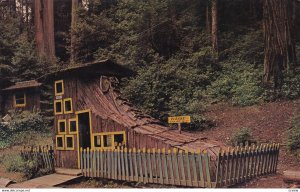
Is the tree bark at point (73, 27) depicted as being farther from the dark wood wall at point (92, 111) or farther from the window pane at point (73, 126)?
the window pane at point (73, 126)

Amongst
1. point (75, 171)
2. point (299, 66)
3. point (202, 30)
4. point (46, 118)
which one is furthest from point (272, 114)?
point (46, 118)

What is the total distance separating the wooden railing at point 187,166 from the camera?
7426 millimetres

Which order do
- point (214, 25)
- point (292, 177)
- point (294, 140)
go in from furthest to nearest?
point (214, 25), point (294, 140), point (292, 177)

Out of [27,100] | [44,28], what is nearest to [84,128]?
[44,28]

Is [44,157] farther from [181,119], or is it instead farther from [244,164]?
[244,164]

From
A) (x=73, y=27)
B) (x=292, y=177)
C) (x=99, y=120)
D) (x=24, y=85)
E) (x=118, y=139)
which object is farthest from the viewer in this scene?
(x=24, y=85)

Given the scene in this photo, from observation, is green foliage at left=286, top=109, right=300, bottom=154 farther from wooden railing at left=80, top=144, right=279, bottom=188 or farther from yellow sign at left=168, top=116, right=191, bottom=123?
yellow sign at left=168, top=116, right=191, bottom=123

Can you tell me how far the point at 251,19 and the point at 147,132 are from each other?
915cm

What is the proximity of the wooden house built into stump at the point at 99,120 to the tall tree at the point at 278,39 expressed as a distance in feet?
15.3

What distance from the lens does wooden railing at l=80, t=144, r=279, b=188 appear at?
7.43 metres

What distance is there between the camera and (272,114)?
11.9m

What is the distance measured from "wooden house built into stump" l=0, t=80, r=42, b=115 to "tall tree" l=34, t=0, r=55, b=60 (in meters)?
3.59

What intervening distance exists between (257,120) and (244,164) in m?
4.10

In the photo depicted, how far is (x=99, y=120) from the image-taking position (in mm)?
10430
